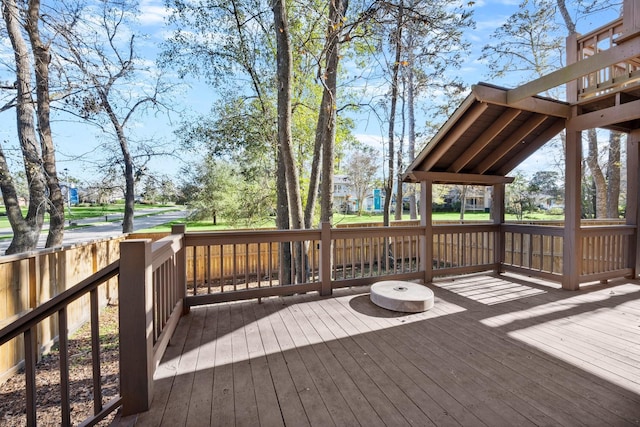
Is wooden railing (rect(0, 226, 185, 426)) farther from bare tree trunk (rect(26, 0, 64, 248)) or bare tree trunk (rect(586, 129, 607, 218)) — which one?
bare tree trunk (rect(586, 129, 607, 218))

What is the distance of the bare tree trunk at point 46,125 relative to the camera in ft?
18.1

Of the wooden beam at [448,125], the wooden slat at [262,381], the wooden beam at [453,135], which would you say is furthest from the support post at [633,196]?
the wooden slat at [262,381]

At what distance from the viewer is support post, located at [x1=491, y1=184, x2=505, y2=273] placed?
18.1 feet

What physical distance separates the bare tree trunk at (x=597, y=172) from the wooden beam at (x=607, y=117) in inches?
329

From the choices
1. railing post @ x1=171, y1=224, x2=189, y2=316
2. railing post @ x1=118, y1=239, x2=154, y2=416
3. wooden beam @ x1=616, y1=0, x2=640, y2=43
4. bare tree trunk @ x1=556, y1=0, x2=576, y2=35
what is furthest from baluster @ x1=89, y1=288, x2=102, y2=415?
bare tree trunk @ x1=556, y1=0, x2=576, y2=35

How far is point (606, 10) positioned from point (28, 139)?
623 inches

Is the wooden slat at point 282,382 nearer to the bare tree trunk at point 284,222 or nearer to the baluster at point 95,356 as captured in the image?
the baluster at point 95,356

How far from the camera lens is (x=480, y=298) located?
425 centimetres

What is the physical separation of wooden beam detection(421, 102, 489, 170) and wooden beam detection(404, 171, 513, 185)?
148 mm

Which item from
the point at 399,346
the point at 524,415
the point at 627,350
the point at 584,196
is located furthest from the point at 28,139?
the point at 584,196

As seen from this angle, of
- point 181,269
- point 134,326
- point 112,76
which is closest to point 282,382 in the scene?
point 134,326

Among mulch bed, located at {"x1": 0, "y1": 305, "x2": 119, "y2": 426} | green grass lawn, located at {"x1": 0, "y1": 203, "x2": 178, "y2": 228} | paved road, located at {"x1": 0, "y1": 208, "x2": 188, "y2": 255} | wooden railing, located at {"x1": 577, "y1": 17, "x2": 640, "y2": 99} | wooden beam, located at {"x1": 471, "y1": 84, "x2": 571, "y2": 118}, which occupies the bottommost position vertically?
mulch bed, located at {"x1": 0, "y1": 305, "x2": 119, "y2": 426}

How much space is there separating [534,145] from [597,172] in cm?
892

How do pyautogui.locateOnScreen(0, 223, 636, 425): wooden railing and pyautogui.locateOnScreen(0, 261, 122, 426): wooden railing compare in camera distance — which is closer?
pyautogui.locateOnScreen(0, 261, 122, 426): wooden railing
